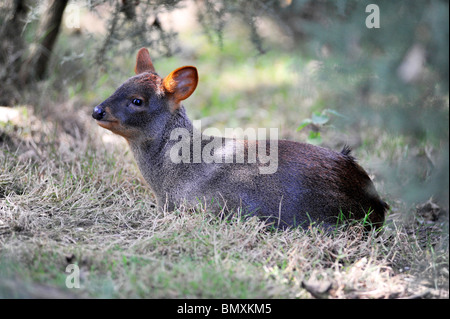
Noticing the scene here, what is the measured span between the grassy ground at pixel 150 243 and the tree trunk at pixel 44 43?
105 centimetres

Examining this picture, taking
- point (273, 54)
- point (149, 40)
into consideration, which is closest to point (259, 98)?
point (273, 54)

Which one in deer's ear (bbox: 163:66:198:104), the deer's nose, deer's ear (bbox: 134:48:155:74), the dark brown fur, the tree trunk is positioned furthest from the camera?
the tree trunk

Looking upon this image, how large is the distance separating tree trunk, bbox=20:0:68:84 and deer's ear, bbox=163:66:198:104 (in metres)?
2.69

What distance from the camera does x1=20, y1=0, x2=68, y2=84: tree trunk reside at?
6.23 m

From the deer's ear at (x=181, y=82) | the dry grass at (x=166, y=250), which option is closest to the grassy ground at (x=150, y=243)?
the dry grass at (x=166, y=250)

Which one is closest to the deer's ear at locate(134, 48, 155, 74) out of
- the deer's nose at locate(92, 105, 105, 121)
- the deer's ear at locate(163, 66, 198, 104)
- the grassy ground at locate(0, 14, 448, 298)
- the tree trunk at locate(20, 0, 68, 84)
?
the deer's ear at locate(163, 66, 198, 104)

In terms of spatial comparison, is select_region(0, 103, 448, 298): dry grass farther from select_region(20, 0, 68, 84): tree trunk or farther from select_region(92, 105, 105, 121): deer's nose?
select_region(20, 0, 68, 84): tree trunk

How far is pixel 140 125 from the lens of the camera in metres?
4.29

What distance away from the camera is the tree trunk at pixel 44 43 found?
6.23 m

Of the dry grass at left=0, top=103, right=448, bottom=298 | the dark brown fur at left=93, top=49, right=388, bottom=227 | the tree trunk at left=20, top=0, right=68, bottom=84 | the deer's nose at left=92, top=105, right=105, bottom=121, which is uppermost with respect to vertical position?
the tree trunk at left=20, top=0, right=68, bottom=84

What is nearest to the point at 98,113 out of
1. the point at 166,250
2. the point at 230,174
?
the point at 230,174

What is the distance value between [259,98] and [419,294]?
17.6 ft

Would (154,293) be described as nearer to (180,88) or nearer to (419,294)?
(419,294)

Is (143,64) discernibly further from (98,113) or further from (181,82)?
(98,113)
